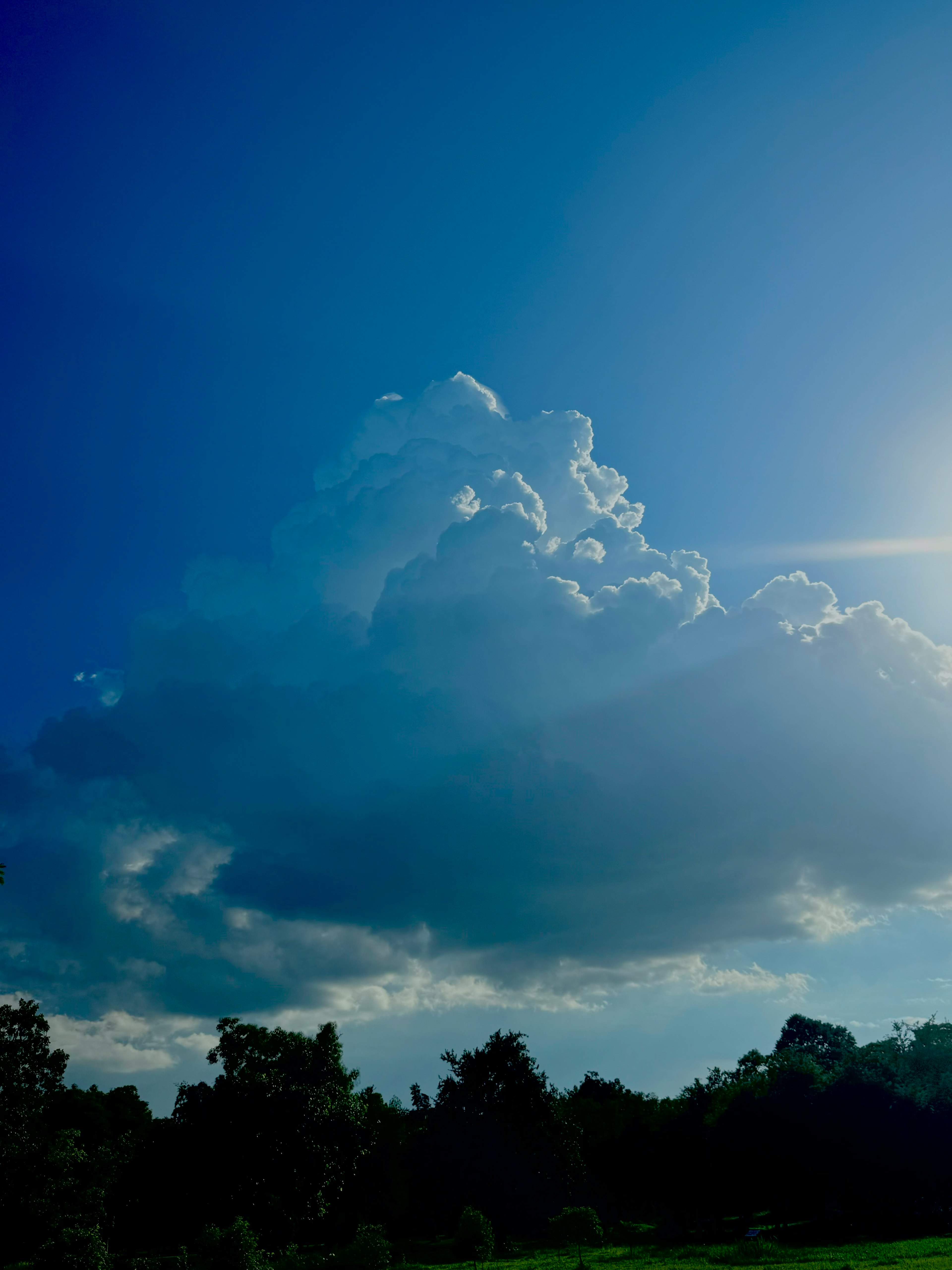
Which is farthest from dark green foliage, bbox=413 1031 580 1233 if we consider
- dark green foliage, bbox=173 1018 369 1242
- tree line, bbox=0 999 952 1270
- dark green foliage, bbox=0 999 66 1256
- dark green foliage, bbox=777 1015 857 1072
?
dark green foliage, bbox=777 1015 857 1072

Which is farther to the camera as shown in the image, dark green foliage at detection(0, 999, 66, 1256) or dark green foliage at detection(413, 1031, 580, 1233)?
dark green foliage at detection(413, 1031, 580, 1233)

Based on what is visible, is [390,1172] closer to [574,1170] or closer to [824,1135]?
[574,1170]

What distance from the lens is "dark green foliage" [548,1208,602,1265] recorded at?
49.8m

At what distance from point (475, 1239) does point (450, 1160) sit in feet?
64.6

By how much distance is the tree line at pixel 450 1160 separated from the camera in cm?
5259

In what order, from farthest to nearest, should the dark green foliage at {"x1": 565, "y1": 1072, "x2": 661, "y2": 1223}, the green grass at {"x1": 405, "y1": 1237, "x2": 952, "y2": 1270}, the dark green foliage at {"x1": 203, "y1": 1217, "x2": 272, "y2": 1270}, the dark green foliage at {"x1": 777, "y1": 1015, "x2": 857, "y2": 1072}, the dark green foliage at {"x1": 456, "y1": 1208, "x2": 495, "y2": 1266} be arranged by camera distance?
the dark green foliage at {"x1": 777, "y1": 1015, "x2": 857, "y2": 1072} → the dark green foliage at {"x1": 565, "y1": 1072, "x2": 661, "y2": 1223} → the dark green foliage at {"x1": 456, "y1": 1208, "x2": 495, "y2": 1266} → the dark green foliage at {"x1": 203, "y1": 1217, "x2": 272, "y2": 1270} → the green grass at {"x1": 405, "y1": 1237, "x2": 952, "y2": 1270}

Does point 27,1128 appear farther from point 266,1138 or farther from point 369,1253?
point 369,1253

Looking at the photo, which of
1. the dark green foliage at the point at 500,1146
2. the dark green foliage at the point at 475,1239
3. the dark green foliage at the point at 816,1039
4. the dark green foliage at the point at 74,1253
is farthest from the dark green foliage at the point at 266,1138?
the dark green foliage at the point at 816,1039

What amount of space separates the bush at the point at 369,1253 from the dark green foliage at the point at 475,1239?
24.9 feet

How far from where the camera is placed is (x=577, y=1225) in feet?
164

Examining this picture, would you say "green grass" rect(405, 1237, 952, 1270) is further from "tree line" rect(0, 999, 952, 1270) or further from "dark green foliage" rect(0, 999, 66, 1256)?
"dark green foliage" rect(0, 999, 66, 1256)

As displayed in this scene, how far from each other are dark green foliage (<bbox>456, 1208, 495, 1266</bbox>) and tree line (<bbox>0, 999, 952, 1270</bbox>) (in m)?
0.18

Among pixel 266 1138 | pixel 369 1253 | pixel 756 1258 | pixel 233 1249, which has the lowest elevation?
pixel 756 1258

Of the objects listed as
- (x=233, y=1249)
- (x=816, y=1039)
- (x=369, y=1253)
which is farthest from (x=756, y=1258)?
(x=816, y=1039)
